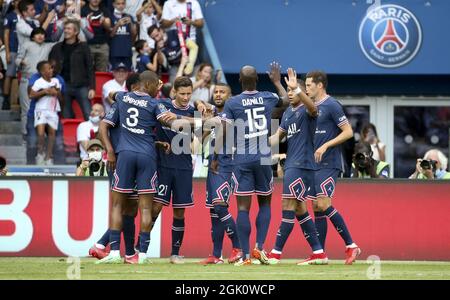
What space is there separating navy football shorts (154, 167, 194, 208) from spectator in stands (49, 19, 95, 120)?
22.1 ft

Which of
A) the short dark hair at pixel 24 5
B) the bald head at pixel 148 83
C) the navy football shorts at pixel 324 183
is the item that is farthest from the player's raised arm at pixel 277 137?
the short dark hair at pixel 24 5

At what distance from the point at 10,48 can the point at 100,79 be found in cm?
169

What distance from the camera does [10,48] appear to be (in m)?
24.2

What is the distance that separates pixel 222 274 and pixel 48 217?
18.8 ft

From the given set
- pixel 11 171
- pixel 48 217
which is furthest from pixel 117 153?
pixel 11 171

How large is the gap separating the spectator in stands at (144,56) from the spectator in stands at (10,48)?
217 cm

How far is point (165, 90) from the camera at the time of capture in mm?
21359

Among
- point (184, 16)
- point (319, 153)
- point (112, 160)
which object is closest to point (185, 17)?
point (184, 16)

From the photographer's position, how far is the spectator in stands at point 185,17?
24.5 metres

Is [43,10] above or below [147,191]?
above

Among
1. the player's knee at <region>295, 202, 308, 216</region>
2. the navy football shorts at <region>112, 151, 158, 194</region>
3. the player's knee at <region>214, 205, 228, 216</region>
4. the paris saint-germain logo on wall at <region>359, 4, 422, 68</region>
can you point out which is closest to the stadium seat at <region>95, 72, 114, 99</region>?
the paris saint-germain logo on wall at <region>359, 4, 422, 68</region>

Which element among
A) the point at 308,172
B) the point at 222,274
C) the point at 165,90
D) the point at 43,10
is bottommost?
the point at 222,274
